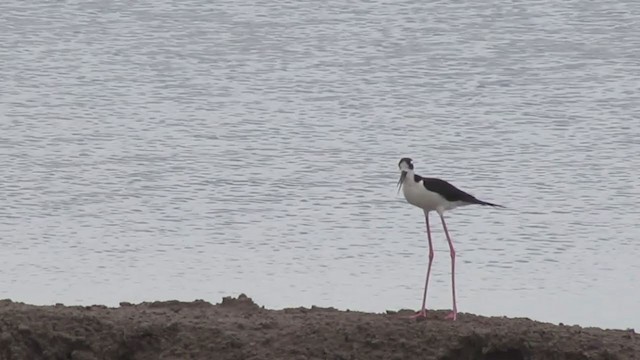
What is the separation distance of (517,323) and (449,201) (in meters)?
0.66

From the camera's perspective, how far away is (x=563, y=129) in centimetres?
1217

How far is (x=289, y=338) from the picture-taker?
23.4 ft

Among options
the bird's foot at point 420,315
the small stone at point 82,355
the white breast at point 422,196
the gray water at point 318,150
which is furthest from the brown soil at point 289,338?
the gray water at point 318,150

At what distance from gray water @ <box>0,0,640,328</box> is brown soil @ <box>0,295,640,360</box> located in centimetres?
122

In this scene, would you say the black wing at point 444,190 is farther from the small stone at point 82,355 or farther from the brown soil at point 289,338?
the small stone at point 82,355

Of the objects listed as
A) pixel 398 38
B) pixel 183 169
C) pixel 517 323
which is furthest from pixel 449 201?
pixel 398 38

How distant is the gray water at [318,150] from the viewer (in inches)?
357

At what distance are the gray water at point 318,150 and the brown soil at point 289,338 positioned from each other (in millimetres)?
1223

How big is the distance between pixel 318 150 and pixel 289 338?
4.49m

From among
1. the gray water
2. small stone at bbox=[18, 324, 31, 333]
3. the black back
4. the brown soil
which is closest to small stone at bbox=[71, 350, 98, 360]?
the brown soil

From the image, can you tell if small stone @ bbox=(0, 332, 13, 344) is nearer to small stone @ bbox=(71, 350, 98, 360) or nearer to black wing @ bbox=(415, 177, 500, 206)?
small stone @ bbox=(71, 350, 98, 360)

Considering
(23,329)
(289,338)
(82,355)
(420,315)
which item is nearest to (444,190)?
(420,315)

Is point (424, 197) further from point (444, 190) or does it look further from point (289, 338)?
point (289, 338)

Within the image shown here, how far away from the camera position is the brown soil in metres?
7.07
